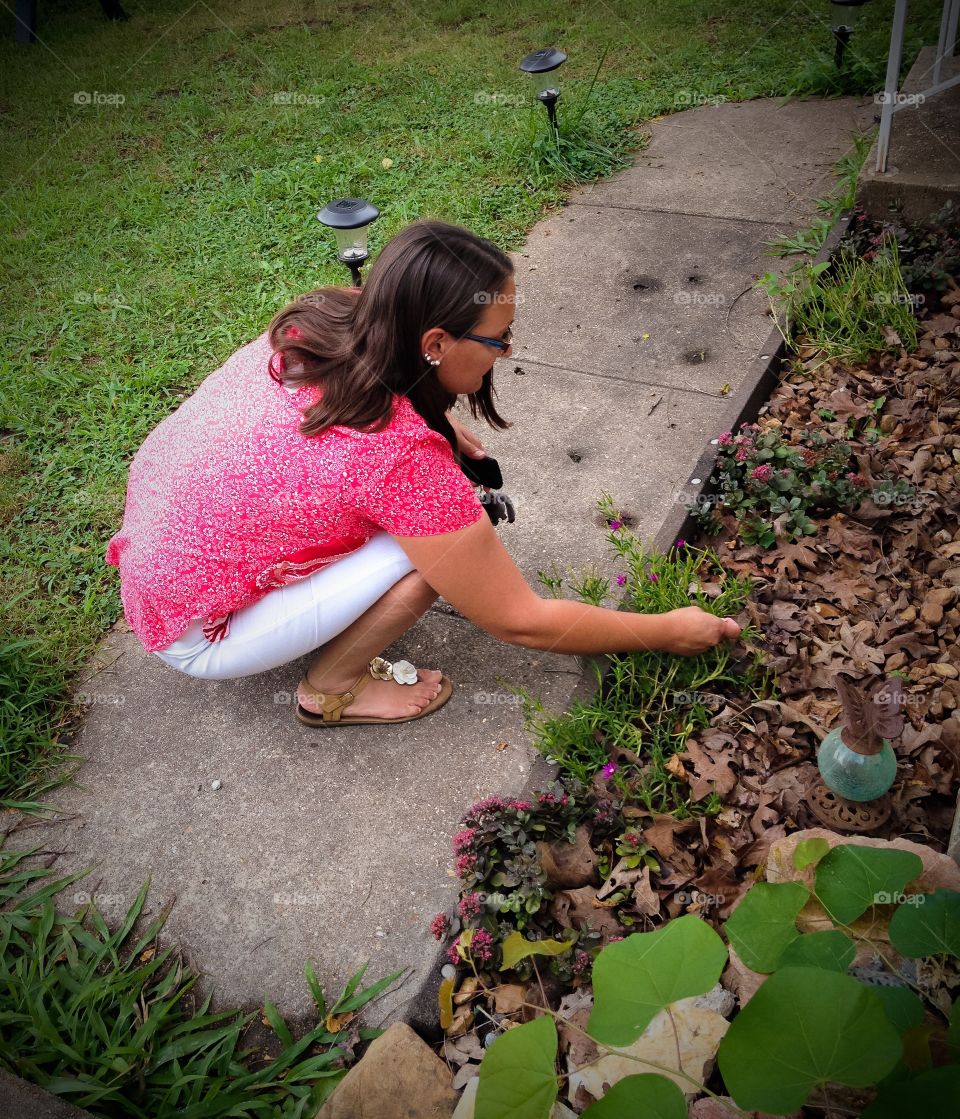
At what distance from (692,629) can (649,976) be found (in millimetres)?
1073

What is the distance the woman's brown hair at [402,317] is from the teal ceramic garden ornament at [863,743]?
3.98 feet

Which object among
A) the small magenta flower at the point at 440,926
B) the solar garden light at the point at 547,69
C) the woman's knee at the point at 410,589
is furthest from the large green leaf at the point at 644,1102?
the solar garden light at the point at 547,69

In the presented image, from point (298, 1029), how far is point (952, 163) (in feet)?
14.0

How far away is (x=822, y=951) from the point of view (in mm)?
1417

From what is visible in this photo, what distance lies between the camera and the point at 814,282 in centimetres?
361

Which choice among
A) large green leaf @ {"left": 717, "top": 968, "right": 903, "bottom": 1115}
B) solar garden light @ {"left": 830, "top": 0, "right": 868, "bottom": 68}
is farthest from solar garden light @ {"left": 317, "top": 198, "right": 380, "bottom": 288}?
solar garden light @ {"left": 830, "top": 0, "right": 868, "bottom": 68}

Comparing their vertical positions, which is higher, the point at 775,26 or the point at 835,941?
the point at 835,941

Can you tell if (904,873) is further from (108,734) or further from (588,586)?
(108,734)

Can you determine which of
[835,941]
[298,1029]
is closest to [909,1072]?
[835,941]

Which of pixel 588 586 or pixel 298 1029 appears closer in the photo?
pixel 298 1029

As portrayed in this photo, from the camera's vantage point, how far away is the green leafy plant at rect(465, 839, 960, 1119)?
1178mm

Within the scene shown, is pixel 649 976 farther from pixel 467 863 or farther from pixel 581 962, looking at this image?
pixel 467 863

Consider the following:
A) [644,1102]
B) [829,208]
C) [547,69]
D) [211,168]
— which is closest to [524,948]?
[644,1102]

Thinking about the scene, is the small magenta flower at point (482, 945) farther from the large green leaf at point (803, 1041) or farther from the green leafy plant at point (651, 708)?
the large green leaf at point (803, 1041)
